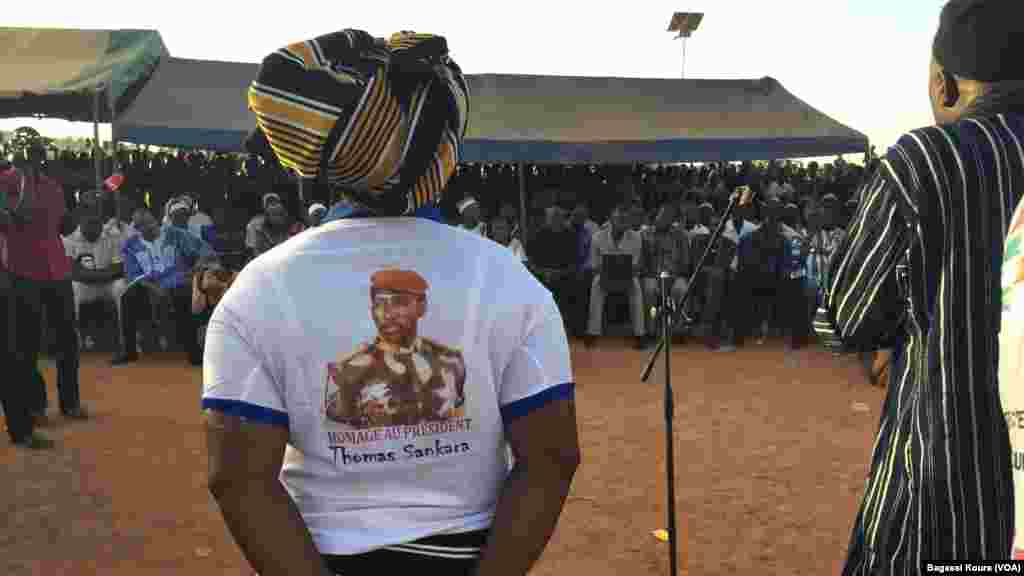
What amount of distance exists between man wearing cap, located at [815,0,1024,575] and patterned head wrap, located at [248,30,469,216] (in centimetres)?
81

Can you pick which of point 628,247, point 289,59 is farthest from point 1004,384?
point 628,247

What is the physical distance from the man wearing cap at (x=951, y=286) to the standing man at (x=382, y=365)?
0.64m

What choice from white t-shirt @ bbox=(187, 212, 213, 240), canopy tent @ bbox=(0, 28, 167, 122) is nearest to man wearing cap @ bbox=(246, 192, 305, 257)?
white t-shirt @ bbox=(187, 212, 213, 240)

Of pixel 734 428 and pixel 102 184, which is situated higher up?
pixel 102 184

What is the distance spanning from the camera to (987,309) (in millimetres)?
1544

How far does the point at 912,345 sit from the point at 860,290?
5.5 inches

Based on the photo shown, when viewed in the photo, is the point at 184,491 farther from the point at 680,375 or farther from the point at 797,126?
the point at 797,126

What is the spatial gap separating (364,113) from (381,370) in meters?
0.38

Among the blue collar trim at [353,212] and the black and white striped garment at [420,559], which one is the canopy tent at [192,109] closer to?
the blue collar trim at [353,212]

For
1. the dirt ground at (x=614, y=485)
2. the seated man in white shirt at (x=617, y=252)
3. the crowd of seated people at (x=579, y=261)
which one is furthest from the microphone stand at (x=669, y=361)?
the seated man in white shirt at (x=617, y=252)

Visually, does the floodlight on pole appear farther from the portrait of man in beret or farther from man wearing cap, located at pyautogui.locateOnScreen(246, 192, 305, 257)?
the portrait of man in beret

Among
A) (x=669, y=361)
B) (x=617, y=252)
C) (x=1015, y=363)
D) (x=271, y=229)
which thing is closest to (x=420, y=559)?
(x=1015, y=363)

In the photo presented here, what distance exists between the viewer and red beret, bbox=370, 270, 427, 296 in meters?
1.31

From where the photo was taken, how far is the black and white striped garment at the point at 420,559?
135 cm
